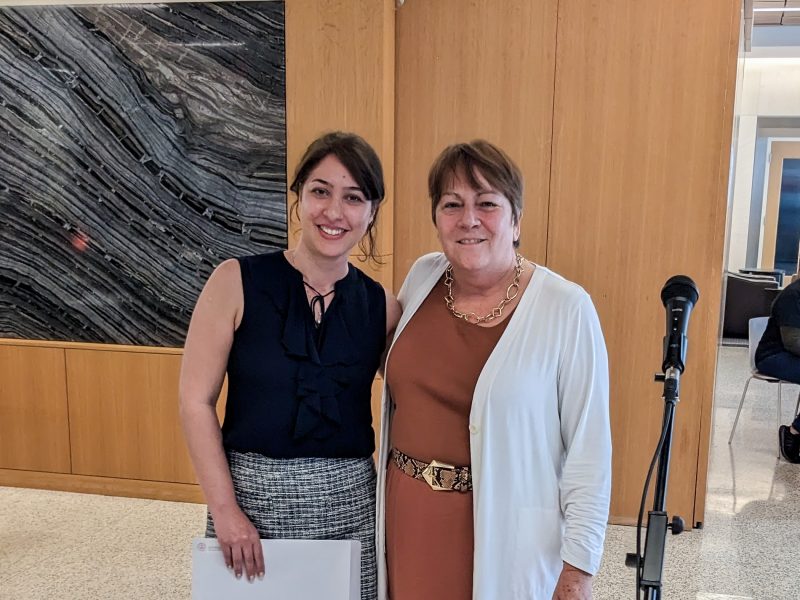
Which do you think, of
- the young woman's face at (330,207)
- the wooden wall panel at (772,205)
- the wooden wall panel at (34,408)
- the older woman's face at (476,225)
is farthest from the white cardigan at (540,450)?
the wooden wall panel at (772,205)

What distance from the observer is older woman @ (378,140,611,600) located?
1312mm

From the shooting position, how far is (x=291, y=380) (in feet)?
4.64

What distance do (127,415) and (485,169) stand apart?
2701mm

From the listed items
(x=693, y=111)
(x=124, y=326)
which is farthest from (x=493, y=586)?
(x=124, y=326)

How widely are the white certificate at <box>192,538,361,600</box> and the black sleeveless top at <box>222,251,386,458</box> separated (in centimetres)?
19

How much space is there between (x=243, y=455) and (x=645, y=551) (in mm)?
834

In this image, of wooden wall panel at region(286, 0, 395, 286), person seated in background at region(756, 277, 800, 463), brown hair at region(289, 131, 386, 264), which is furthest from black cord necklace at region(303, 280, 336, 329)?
person seated in background at region(756, 277, 800, 463)

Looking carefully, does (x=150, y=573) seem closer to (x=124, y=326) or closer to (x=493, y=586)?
(x=124, y=326)

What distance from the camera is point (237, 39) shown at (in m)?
3.11

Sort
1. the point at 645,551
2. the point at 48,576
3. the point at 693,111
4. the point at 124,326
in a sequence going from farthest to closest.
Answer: the point at 124,326
the point at 693,111
the point at 48,576
the point at 645,551

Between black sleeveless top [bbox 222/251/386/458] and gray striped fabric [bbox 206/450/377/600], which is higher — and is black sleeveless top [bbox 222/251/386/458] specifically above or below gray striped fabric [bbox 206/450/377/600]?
above

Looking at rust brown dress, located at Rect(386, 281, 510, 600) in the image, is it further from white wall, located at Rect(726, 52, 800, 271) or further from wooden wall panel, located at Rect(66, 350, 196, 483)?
white wall, located at Rect(726, 52, 800, 271)

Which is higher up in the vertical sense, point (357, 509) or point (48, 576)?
point (357, 509)

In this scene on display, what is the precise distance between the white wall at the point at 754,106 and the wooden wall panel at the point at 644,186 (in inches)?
213
